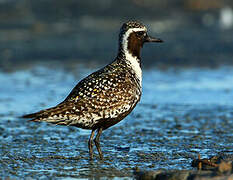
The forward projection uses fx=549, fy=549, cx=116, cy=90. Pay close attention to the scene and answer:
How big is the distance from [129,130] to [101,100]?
6.44 ft

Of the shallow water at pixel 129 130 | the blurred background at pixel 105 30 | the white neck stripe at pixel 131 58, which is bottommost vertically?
the shallow water at pixel 129 130

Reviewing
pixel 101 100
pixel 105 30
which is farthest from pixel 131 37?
pixel 105 30

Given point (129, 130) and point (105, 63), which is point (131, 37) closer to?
point (129, 130)

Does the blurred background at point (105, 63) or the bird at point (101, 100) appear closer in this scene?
the bird at point (101, 100)

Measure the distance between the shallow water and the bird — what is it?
53 centimetres

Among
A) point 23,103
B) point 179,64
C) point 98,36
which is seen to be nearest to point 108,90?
point 23,103

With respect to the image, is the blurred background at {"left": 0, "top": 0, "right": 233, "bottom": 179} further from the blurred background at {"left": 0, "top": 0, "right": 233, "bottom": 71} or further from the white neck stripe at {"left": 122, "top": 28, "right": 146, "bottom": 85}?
the white neck stripe at {"left": 122, "top": 28, "right": 146, "bottom": 85}

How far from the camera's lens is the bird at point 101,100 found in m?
6.95

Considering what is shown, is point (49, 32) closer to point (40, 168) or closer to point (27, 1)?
point (27, 1)

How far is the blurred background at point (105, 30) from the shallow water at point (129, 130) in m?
1.95

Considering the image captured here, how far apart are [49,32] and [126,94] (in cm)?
1268

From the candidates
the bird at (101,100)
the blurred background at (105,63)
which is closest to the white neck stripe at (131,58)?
the bird at (101,100)

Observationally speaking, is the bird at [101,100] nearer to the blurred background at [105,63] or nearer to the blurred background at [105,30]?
the blurred background at [105,63]

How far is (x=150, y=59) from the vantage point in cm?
1573
